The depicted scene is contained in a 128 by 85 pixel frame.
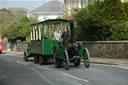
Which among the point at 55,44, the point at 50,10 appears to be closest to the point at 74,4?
the point at 50,10

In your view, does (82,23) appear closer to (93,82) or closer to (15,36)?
(93,82)

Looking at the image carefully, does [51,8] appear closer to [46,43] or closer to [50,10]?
[50,10]

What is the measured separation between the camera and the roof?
86.1m

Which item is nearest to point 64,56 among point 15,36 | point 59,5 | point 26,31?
point 26,31

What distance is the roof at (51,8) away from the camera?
86.1 meters

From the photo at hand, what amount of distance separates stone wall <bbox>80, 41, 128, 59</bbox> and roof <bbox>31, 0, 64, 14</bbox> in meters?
59.0

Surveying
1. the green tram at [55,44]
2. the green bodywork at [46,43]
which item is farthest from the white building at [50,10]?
the green bodywork at [46,43]

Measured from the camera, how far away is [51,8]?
88.1 meters

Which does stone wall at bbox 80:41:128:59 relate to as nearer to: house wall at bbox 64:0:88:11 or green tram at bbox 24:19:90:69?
green tram at bbox 24:19:90:69

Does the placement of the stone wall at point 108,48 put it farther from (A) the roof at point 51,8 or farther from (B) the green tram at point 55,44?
(A) the roof at point 51,8

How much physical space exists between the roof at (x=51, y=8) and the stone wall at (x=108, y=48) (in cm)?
5905

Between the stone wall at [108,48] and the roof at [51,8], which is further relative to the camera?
the roof at [51,8]

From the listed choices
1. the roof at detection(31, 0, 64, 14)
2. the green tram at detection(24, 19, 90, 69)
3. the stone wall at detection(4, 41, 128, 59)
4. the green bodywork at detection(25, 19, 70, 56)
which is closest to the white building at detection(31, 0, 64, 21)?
the roof at detection(31, 0, 64, 14)

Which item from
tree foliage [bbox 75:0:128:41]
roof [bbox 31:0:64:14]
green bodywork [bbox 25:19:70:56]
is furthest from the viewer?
roof [bbox 31:0:64:14]
